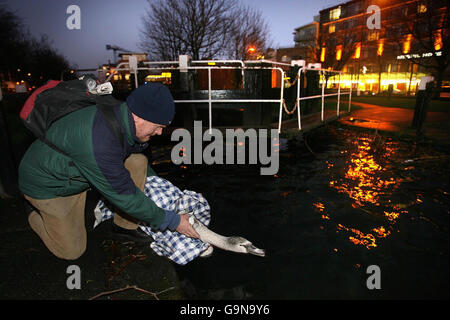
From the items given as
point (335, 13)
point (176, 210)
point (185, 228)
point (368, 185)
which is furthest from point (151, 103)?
point (335, 13)

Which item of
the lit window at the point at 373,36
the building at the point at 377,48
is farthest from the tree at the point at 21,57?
A: the lit window at the point at 373,36

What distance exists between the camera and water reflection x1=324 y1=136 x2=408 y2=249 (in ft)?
9.03

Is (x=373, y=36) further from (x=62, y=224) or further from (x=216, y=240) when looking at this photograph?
(x=62, y=224)

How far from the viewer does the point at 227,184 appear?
165 inches

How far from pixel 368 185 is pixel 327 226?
60.6 inches

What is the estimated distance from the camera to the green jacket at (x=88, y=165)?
1740 millimetres

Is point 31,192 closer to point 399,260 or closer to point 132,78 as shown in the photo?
point 399,260

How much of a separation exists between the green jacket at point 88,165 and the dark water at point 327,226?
0.79m

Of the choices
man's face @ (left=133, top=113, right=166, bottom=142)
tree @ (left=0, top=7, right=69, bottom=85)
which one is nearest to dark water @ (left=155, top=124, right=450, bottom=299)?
man's face @ (left=133, top=113, right=166, bottom=142)

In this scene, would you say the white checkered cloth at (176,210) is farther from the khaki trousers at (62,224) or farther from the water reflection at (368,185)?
the water reflection at (368,185)

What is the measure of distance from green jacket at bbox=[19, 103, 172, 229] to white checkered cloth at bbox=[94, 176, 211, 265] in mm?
338

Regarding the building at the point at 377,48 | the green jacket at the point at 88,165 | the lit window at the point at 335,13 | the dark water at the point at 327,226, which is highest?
the lit window at the point at 335,13
